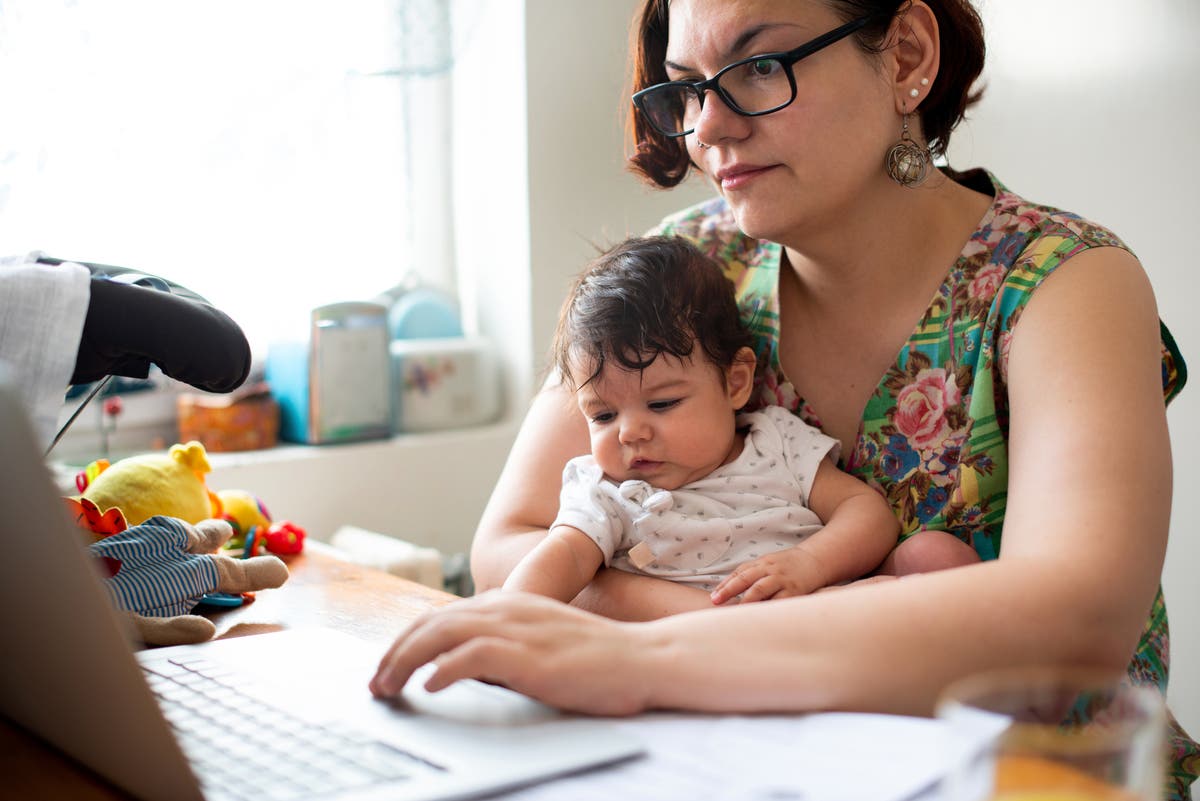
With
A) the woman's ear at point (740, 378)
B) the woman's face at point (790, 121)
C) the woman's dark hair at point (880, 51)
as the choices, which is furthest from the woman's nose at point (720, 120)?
the woman's ear at point (740, 378)

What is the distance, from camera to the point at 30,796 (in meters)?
0.76

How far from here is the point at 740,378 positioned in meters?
1.38

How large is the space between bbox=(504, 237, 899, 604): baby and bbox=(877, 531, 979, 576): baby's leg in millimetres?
25

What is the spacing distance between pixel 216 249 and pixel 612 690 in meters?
1.85

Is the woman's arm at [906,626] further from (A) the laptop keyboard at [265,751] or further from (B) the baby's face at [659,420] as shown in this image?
(B) the baby's face at [659,420]

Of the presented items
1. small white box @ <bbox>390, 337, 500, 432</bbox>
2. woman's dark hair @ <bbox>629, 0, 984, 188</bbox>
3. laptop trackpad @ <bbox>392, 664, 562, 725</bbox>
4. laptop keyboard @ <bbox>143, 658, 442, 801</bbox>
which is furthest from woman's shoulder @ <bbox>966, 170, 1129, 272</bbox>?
small white box @ <bbox>390, 337, 500, 432</bbox>

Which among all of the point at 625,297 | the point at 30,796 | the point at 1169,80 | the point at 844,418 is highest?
the point at 1169,80

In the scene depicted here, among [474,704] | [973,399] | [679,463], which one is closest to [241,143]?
[679,463]

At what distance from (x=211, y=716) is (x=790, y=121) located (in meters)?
0.82

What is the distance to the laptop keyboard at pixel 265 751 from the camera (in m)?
0.70

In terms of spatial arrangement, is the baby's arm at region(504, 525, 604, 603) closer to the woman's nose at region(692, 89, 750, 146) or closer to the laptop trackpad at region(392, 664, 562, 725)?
the laptop trackpad at region(392, 664, 562, 725)

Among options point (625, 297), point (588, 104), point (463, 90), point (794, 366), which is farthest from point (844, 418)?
point (463, 90)

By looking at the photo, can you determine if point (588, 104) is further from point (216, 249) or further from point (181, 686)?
point (181, 686)

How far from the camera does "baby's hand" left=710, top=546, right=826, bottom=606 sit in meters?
1.11
